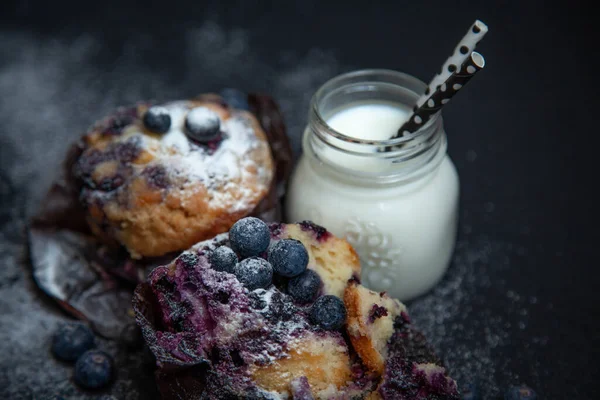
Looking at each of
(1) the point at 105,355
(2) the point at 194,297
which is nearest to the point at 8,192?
(1) the point at 105,355

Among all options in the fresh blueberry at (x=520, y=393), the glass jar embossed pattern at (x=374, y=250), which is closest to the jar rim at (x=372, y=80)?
the glass jar embossed pattern at (x=374, y=250)

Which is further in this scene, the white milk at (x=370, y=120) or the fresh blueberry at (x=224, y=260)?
the white milk at (x=370, y=120)

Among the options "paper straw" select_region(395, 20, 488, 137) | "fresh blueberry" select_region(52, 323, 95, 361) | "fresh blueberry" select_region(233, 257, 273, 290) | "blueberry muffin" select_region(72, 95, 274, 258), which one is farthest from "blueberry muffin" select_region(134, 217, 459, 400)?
"paper straw" select_region(395, 20, 488, 137)

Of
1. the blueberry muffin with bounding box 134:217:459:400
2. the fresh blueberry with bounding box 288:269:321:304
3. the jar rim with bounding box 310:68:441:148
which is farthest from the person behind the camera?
the jar rim with bounding box 310:68:441:148

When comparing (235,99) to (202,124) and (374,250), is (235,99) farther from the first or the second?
(374,250)

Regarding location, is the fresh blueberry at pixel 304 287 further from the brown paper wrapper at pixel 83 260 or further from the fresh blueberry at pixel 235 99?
the fresh blueberry at pixel 235 99

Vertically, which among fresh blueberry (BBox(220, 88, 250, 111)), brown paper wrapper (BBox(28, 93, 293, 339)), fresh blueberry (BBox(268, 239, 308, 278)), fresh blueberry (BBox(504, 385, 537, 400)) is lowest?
brown paper wrapper (BBox(28, 93, 293, 339))

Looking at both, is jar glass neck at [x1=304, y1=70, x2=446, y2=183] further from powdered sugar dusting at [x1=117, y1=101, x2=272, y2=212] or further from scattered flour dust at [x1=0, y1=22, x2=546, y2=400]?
scattered flour dust at [x1=0, y1=22, x2=546, y2=400]
